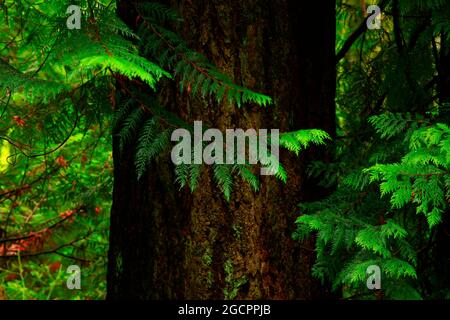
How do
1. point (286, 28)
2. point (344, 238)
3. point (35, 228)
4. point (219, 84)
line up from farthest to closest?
1. point (35, 228)
2. point (286, 28)
3. point (344, 238)
4. point (219, 84)

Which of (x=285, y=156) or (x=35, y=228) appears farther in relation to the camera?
(x=35, y=228)

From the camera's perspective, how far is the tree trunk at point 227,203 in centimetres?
274

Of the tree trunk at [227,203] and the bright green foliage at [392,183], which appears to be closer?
the bright green foliage at [392,183]

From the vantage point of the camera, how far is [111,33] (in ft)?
7.34

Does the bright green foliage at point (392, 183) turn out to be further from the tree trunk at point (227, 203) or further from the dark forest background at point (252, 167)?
the tree trunk at point (227, 203)

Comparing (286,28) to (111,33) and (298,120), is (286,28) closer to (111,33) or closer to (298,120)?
(298,120)

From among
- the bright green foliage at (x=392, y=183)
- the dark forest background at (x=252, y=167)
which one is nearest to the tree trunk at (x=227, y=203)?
the dark forest background at (x=252, y=167)

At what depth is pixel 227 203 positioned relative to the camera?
8.97ft

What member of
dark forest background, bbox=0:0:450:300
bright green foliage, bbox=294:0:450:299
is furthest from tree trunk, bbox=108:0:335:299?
bright green foliage, bbox=294:0:450:299

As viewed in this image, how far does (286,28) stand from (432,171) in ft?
3.39

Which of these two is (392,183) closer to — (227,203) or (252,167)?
(252,167)

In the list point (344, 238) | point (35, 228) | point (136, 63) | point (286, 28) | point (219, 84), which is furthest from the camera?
point (35, 228)

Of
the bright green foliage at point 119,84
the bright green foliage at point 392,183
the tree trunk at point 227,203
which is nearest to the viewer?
the bright green foliage at point 119,84
